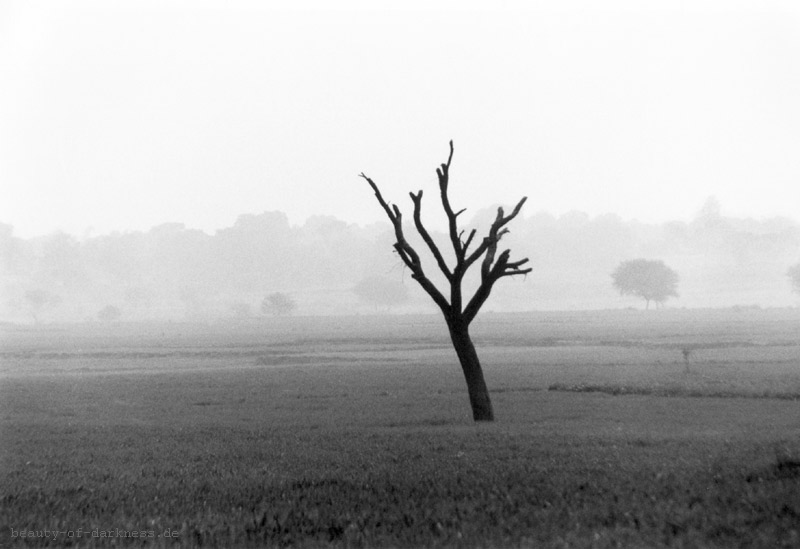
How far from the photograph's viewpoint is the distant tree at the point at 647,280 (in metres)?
174

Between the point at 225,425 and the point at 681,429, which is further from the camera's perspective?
the point at 225,425

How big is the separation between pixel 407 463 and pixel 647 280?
557ft

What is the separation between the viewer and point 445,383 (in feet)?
125

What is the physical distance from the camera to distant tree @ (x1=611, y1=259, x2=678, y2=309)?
174m

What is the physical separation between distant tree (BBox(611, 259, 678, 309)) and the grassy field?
14086 centimetres

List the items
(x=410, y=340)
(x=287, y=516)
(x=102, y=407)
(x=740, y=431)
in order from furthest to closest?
(x=410, y=340), (x=102, y=407), (x=740, y=431), (x=287, y=516)

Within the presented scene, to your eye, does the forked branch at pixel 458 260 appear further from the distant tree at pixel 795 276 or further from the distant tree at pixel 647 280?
the distant tree at pixel 795 276

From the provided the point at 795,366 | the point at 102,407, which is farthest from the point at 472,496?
the point at 795,366

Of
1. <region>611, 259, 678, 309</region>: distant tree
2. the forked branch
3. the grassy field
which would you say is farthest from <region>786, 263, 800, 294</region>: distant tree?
the forked branch

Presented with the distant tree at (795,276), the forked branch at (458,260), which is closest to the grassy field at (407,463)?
the forked branch at (458,260)

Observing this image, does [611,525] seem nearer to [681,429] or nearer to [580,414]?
[681,429]

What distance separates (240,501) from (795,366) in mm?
42043

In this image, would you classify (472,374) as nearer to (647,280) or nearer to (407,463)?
(407,463)

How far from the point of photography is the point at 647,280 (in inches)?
6845
